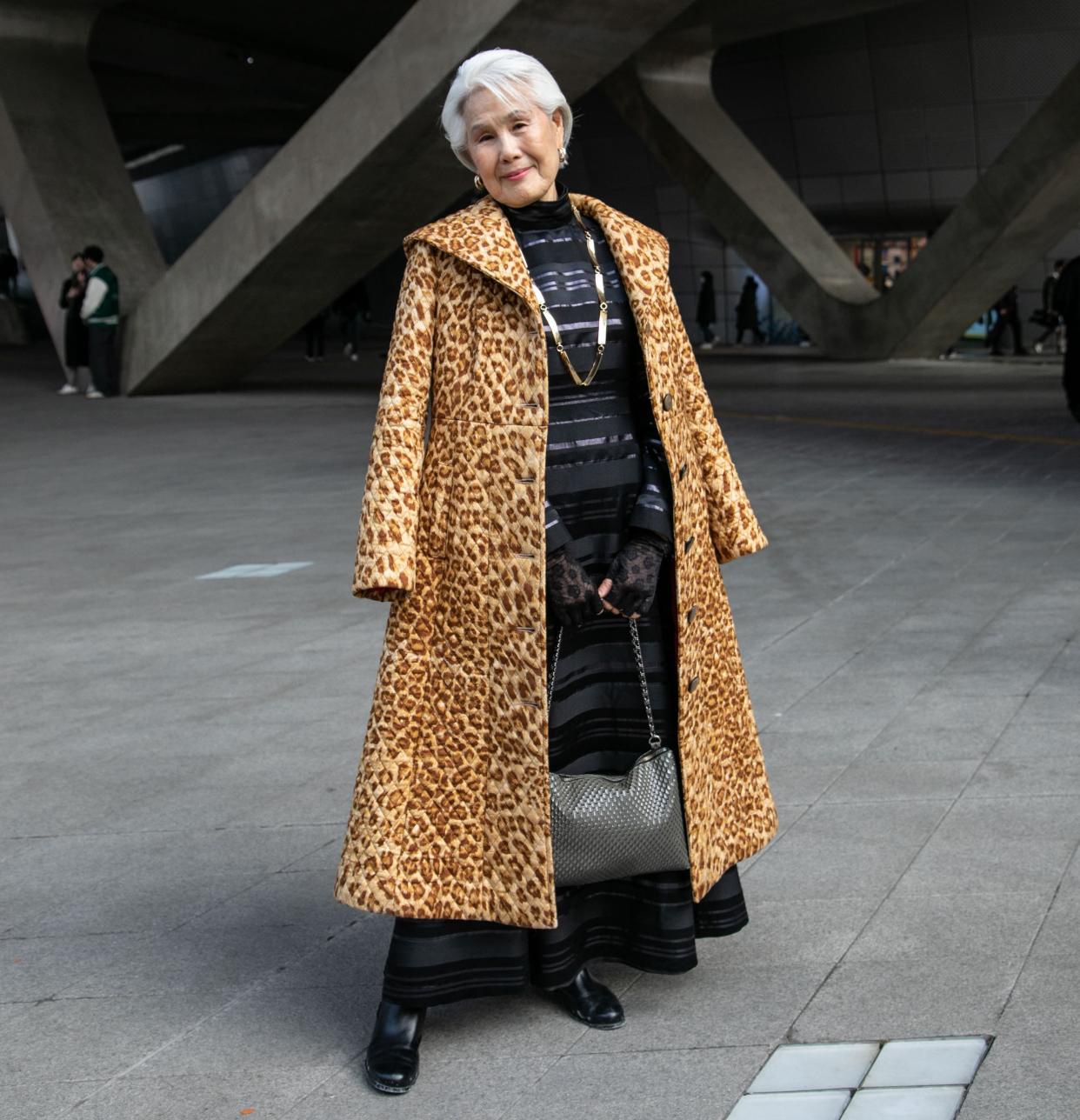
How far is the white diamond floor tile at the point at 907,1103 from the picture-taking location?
290 centimetres

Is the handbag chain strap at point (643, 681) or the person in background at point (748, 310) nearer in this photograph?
the handbag chain strap at point (643, 681)

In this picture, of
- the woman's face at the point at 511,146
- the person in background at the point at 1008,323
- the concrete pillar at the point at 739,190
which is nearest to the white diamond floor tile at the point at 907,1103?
the woman's face at the point at 511,146

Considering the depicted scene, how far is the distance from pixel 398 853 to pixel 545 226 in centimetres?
126

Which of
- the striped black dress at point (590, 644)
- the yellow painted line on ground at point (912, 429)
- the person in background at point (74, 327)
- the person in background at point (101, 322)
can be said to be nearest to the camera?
the striped black dress at point (590, 644)

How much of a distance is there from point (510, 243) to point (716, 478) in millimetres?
659

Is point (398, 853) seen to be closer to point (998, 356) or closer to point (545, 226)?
point (545, 226)

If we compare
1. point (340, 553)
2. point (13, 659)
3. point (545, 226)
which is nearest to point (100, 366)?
point (340, 553)

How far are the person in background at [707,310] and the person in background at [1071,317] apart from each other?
27784mm

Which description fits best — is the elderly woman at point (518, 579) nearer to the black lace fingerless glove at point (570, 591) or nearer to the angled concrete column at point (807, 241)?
the black lace fingerless glove at point (570, 591)

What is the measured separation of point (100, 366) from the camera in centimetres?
2192

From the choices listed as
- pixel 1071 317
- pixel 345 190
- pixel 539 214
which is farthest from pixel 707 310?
pixel 539 214

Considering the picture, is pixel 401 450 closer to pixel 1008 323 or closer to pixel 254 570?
pixel 254 570

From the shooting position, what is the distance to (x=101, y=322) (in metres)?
21.3

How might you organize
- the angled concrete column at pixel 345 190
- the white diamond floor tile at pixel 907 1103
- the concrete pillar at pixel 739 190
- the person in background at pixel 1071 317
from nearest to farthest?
1. the white diamond floor tile at pixel 907 1103
2. the person in background at pixel 1071 317
3. the angled concrete column at pixel 345 190
4. the concrete pillar at pixel 739 190
